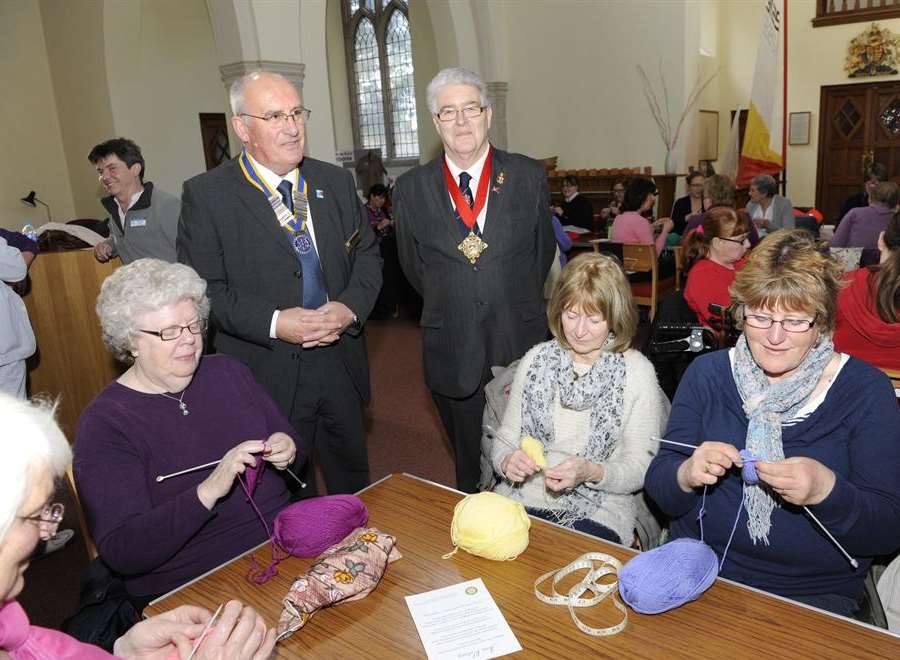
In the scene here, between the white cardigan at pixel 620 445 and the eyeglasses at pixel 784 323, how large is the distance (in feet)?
1.43

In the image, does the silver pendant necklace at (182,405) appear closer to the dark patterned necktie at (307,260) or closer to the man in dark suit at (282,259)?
the man in dark suit at (282,259)

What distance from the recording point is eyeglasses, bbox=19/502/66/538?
101 cm

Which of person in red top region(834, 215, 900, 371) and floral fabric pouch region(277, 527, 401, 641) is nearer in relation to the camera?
floral fabric pouch region(277, 527, 401, 641)

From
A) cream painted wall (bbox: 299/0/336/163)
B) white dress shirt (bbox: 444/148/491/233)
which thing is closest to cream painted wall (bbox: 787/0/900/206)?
cream painted wall (bbox: 299/0/336/163)

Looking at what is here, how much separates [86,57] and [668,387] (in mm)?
6853

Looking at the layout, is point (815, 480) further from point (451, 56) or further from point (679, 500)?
point (451, 56)

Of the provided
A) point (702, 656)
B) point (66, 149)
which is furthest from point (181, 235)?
point (66, 149)

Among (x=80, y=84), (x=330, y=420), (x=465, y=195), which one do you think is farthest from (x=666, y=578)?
(x=80, y=84)

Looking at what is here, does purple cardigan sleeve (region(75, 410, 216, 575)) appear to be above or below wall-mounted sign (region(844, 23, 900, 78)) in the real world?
below

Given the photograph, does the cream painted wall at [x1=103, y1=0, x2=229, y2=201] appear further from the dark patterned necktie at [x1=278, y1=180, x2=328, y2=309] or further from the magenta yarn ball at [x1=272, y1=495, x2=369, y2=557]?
the magenta yarn ball at [x1=272, y1=495, x2=369, y2=557]

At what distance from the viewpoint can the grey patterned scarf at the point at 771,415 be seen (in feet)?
5.31

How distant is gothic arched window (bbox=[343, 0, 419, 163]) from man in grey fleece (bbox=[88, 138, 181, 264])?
9838 millimetres

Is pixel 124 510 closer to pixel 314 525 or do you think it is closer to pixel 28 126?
pixel 314 525

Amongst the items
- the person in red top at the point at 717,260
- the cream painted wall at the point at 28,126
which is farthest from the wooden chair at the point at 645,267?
the cream painted wall at the point at 28,126
